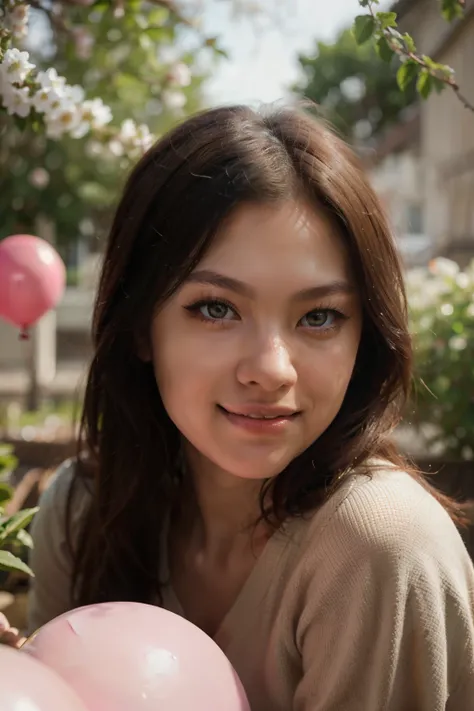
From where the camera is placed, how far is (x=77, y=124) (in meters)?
1.77

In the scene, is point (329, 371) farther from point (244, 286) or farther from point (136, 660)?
point (136, 660)

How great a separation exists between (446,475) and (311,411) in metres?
1.14

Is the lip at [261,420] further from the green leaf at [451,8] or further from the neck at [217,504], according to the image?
the green leaf at [451,8]

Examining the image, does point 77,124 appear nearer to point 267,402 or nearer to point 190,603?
point 267,402

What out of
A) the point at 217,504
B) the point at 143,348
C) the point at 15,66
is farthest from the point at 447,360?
the point at 15,66

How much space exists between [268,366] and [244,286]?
14 centimetres

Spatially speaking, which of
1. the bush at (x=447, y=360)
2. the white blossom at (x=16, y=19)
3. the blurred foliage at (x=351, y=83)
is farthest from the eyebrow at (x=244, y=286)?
the blurred foliage at (x=351, y=83)

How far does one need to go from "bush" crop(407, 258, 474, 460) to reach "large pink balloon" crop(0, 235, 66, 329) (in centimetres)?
130

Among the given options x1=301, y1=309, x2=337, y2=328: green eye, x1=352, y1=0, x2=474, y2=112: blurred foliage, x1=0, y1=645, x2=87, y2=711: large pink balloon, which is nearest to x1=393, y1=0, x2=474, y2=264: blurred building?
x1=352, y1=0, x2=474, y2=112: blurred foliage

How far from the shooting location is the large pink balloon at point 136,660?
1.00m

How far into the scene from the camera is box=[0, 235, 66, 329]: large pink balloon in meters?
1.89

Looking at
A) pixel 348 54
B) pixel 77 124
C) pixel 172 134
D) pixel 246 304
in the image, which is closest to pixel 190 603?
pixel 246 304

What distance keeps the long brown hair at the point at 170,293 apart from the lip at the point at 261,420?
0.64 ft

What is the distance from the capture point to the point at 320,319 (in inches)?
52.2
